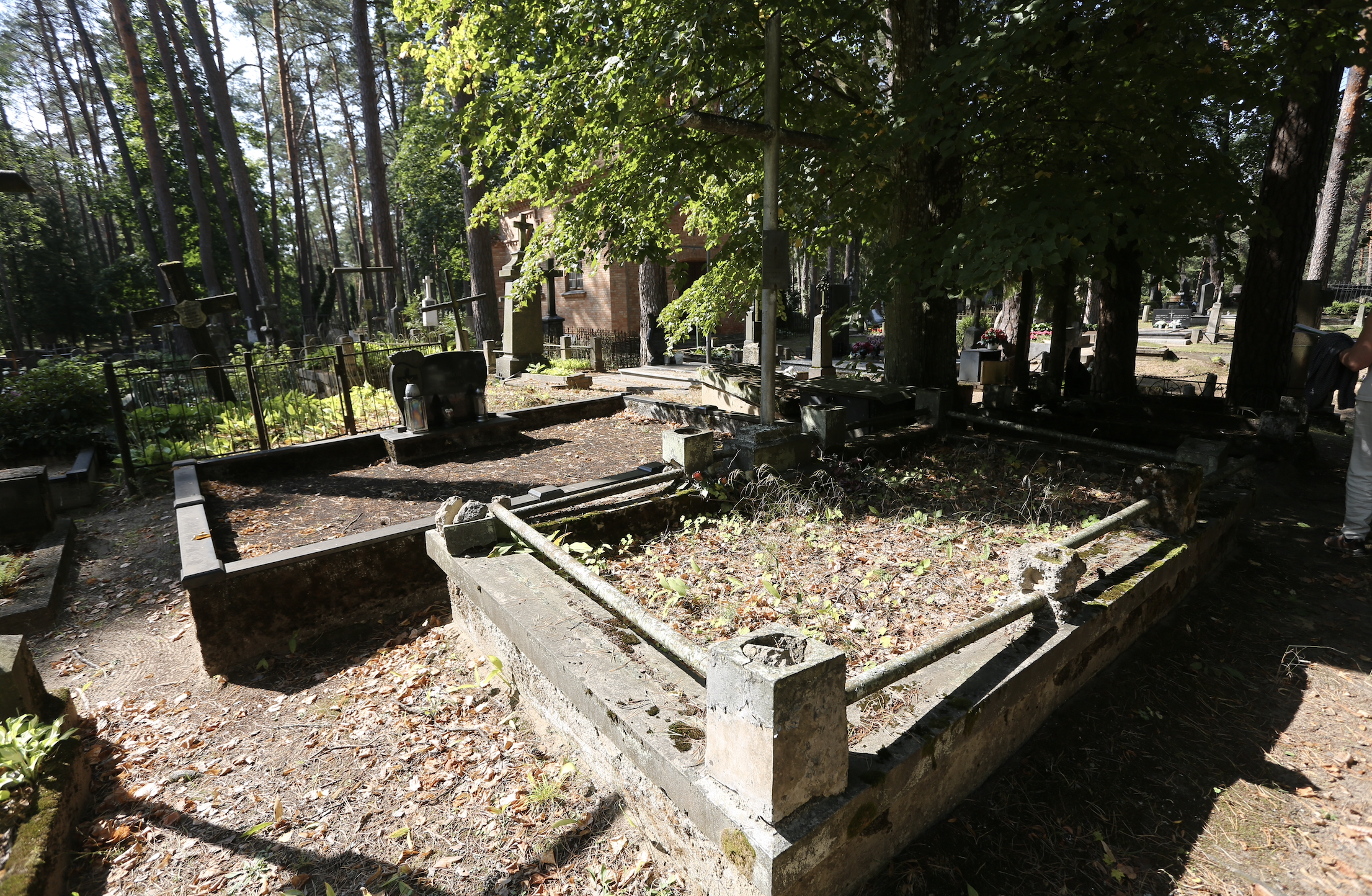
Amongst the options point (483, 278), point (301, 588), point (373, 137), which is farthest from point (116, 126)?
point (301, 588)

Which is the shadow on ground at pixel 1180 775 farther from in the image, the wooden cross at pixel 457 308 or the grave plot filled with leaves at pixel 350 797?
the wooden cross at pixel 457 308

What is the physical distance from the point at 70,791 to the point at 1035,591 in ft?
15.4

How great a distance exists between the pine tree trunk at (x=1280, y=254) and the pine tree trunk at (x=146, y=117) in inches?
902

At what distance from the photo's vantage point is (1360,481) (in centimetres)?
509

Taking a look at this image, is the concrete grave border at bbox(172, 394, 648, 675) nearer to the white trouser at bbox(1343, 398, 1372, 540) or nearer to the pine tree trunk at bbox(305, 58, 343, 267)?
the white trouser at bbox(1343, 398, 1372, 540)

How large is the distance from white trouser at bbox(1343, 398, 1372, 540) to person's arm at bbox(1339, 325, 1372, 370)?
0.93 feet

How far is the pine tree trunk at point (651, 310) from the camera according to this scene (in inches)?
703

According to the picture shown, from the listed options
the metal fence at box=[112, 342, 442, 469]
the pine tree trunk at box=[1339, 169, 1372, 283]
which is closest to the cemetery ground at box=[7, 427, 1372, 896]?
the metal fence at box=[112, 342, 442, 469]

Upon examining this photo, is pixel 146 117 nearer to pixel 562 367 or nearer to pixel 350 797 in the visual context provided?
pixel 562 367

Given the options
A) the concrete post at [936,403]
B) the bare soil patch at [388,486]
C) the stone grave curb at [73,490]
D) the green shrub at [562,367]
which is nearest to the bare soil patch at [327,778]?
the bare soil patch at [388,486]

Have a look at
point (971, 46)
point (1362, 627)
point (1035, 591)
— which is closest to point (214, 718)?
point (1035, 591)

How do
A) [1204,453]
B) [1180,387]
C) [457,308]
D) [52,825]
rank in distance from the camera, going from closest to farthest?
[52,825] < [1204,453] < [457,308] < [1180,387]

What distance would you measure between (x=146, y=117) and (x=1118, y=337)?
75.6 ft

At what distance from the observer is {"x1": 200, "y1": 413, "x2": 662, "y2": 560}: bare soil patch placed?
5789 mm
